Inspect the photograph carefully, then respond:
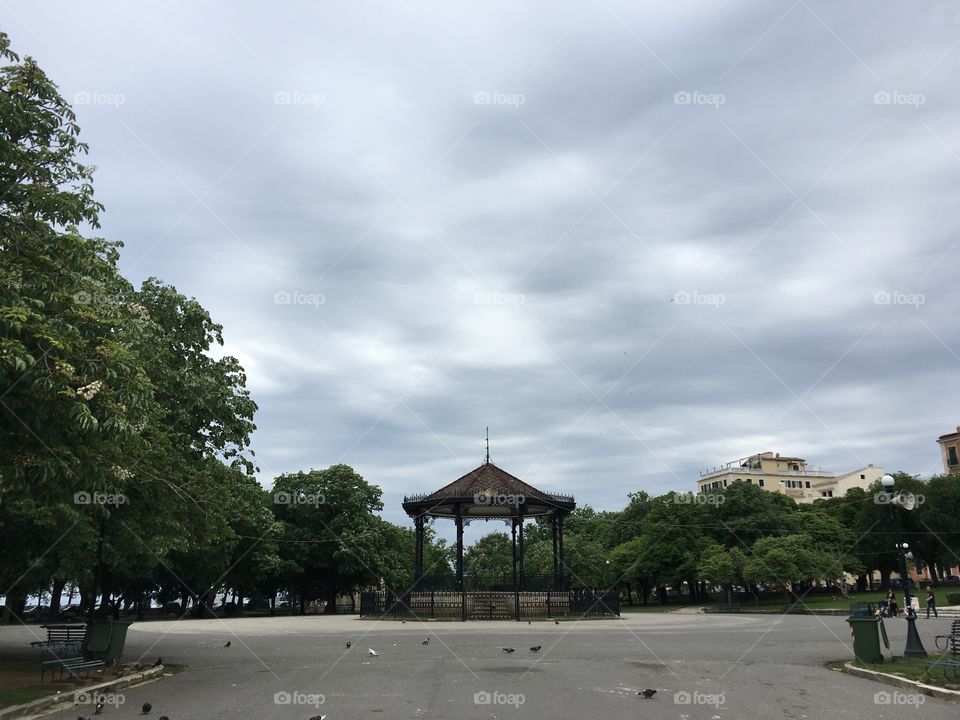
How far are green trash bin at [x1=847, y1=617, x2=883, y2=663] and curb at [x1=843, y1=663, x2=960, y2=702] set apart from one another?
1.40 feet

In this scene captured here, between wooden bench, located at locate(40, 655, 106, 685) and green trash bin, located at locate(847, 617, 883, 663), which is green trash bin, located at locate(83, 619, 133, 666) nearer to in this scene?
wooden bench, located at locate(40, 655, 106, 685)

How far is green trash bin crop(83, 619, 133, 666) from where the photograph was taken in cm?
1670

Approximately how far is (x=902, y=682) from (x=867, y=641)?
308 cm

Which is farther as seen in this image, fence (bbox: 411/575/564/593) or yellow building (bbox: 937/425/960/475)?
yellow building (bbox: 937/425/960/475)

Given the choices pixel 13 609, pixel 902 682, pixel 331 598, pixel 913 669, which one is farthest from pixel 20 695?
pixel 331 598

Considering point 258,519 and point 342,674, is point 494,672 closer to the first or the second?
point 342,674

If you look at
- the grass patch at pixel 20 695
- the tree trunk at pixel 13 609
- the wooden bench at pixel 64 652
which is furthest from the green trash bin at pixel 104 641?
the tree trunk at pixel 13 609

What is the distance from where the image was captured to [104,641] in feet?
55.4

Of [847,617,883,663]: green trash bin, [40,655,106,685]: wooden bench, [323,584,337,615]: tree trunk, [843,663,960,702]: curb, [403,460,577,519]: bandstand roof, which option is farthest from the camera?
[323,584,337,615]: tree trunk

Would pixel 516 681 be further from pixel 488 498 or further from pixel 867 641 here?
pixel 488 498

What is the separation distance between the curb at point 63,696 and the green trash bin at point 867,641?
15.6 metres

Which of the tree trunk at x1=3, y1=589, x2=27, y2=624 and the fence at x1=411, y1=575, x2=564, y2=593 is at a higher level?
the fence at x1=411, y1=575, x2=564, y2=593

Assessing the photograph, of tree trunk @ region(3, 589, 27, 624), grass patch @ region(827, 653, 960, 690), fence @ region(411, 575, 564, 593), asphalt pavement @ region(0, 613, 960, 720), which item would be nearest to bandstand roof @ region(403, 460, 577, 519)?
fence @ region(411, 575, 564, 593)

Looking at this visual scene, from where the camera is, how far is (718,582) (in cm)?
5788
